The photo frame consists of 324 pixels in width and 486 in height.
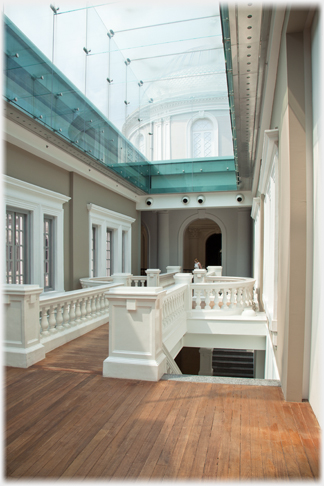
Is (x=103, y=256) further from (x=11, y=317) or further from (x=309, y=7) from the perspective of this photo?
(x=309, y=7)

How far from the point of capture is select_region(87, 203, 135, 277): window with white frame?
11.2 meters

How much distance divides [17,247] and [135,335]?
187 inches

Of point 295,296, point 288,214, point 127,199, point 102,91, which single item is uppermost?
point 102,91

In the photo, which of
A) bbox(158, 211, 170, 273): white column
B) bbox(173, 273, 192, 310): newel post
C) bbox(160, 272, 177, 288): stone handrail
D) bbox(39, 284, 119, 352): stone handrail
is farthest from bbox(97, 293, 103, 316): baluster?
bbox(158, 211, 170, 273): white column

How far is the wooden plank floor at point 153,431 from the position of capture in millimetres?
2375

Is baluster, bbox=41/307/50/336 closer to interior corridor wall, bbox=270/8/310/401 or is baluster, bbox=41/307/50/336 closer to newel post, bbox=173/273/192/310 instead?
newel post, bbox=173/273/192/310

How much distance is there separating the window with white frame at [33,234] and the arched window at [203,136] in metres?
12.4

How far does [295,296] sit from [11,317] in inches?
144

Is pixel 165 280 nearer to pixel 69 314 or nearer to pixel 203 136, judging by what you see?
pixel 69 314

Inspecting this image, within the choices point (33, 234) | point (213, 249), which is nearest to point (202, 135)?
point (213, 249)

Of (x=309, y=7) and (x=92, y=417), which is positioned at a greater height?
(x=309, y=7)

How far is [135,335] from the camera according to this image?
Result: 4168 millimetres

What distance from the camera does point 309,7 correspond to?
305 centimetres

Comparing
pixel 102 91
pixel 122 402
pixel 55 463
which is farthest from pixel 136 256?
pixel 55 463
